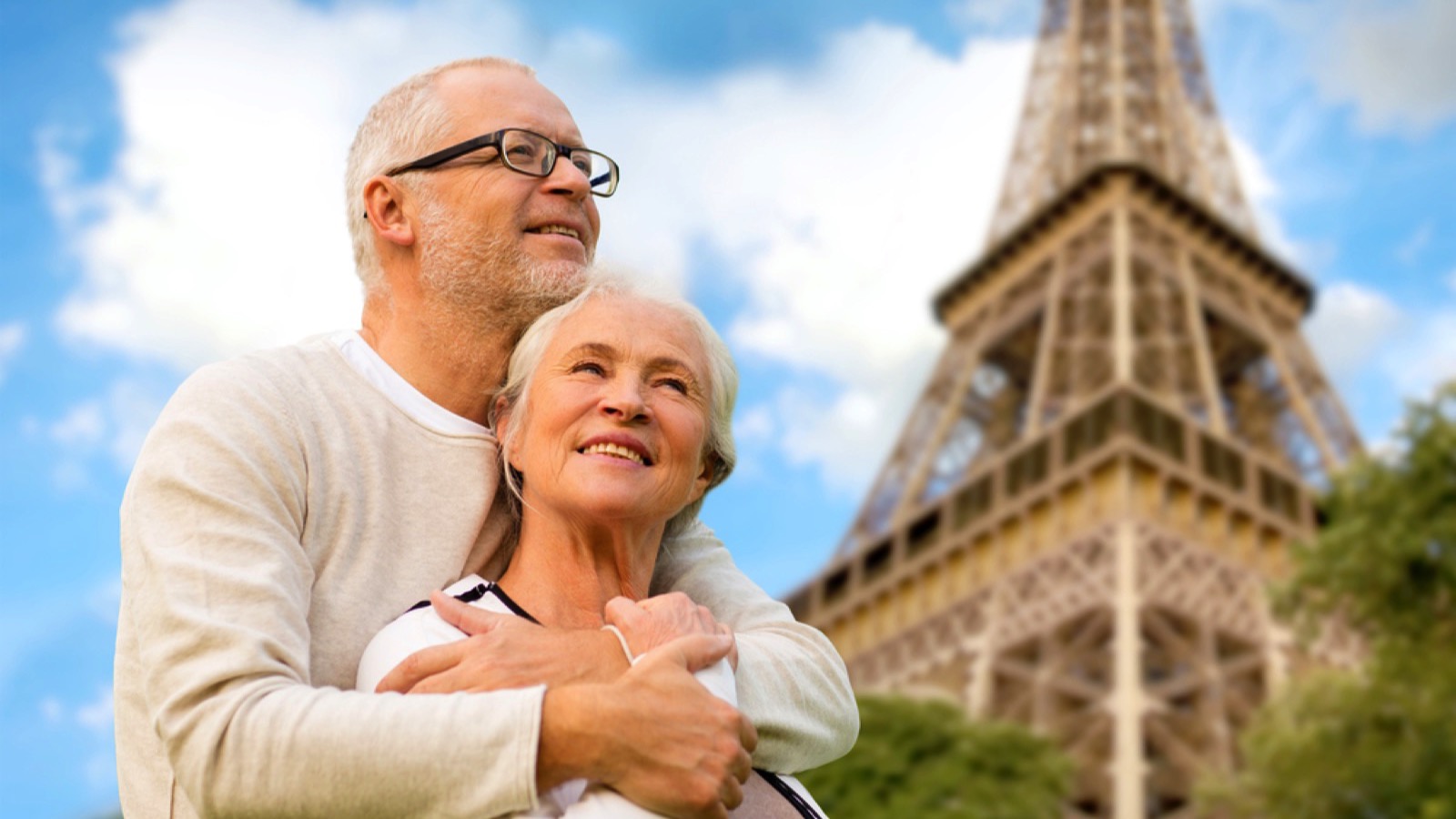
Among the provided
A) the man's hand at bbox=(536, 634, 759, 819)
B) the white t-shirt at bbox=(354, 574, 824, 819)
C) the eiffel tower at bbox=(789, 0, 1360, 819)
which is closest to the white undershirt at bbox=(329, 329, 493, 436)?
the white t-shirt at bbox=(354, 574, 824, 819)

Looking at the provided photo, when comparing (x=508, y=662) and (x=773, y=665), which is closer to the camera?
(x=508, y=662)

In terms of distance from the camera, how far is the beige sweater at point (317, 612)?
1773mm

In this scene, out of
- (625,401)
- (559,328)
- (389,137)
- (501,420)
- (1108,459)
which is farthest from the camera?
(1108,459)

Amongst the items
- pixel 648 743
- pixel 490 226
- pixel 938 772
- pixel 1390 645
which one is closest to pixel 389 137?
pixel 490 226

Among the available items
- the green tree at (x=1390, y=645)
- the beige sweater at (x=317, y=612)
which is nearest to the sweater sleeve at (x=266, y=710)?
the beige sweater at (x=317, y=612)

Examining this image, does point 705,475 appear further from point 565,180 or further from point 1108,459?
point 1108,459

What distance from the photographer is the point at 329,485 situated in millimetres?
2223

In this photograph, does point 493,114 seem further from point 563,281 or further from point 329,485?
point 329,485

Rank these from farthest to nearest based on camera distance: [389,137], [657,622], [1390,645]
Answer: [1390,645] → [389,137] → [657,622]

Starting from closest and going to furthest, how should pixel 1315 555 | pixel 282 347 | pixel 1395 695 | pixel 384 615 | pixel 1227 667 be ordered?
1. pixel 384 615
2. pixel 282 347
3. pixel 1395 695
4. pixel 1315 555
5. pixel 1227 667

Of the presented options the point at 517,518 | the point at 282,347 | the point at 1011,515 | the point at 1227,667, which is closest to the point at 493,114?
the point at 282,347

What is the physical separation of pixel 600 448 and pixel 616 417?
60mm

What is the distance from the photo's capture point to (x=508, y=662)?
1910 millimetres

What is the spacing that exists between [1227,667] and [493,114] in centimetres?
2013
